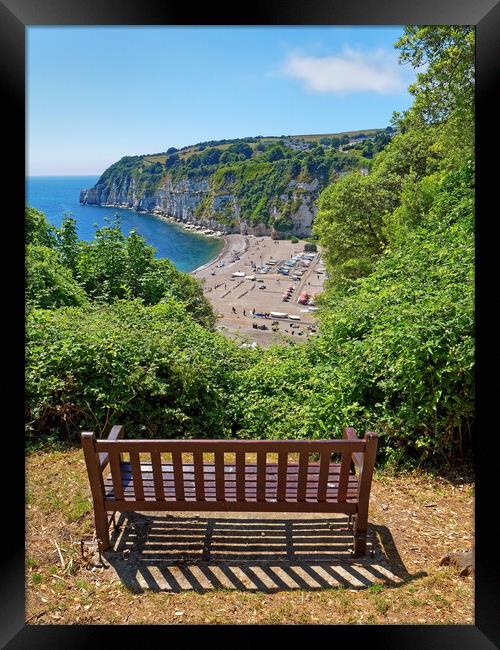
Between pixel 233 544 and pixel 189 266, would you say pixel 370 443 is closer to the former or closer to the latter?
pixel 233 544

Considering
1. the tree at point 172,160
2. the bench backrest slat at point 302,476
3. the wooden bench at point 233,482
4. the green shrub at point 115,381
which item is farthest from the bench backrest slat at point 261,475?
the tree at point 172,160

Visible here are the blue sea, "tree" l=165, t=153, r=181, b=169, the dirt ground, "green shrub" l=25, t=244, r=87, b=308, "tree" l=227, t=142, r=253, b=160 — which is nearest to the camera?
"green shrub" l=25, t=244, r=87, b=308

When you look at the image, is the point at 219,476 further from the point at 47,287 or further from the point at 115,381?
the point at 47,287

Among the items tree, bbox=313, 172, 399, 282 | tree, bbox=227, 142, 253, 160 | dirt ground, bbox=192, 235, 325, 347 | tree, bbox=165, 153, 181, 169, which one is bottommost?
dirt ground, bbox=192, 235, 325, 347

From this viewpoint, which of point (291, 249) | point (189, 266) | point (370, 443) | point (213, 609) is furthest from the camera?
point (291, 249)

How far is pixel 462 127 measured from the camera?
1198cm

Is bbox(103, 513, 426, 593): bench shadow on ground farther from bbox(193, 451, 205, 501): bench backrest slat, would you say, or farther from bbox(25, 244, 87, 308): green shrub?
bbox(25, 244, 87, 308): green shrub

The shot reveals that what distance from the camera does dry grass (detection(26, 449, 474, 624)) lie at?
2979 millimetres

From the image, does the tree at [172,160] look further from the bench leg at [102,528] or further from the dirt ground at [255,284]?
the bench leg at [102,528]

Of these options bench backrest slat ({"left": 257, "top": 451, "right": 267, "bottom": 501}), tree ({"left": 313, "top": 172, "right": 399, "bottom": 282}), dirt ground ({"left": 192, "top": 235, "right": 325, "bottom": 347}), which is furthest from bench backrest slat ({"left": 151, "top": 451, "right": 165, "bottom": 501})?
dirt ground ({"left": 192, "top": 235, "right": 325, "bottom": 347})

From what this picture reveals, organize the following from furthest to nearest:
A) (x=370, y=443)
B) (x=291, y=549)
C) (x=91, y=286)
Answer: (x=91, y=286) < (x=291, y=549) < (x=370, y=443)

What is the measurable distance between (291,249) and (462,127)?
90.7 metres

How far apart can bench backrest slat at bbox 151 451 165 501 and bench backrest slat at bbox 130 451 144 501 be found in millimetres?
85
